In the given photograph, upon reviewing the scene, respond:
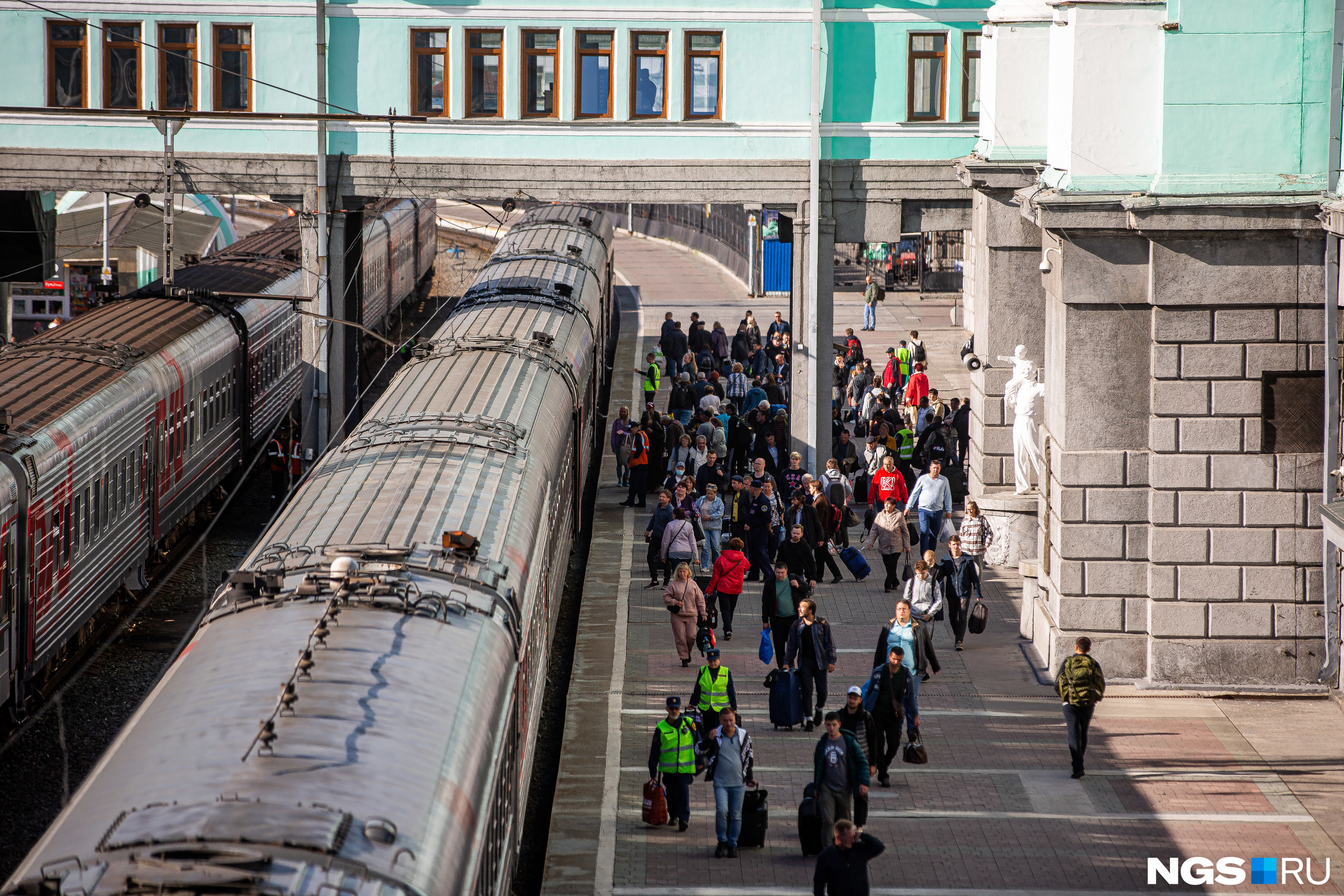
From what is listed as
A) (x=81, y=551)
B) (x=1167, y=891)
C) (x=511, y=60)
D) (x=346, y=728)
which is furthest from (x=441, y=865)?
(x=511, y=60)

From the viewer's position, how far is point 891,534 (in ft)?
75.9

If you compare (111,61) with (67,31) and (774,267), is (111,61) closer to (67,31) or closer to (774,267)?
(67,31)

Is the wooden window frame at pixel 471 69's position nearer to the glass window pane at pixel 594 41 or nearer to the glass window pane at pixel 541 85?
the glass window pane at pixel 541 85

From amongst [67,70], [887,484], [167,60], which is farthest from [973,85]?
[67,70]

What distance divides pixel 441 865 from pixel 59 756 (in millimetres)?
10441

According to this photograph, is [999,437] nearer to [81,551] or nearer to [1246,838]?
[1246,838]

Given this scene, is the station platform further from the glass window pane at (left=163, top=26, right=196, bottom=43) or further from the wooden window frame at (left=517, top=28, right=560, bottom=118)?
the glass window pane at (left=163, top=26, right=196, bottom=43)

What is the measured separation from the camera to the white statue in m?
23.3

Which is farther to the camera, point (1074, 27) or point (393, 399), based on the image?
point (1074, 27)

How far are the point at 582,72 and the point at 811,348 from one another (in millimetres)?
6316

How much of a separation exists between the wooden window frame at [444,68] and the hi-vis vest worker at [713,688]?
52.6 ft

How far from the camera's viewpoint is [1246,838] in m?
15.0

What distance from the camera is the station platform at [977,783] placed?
46.4 feet

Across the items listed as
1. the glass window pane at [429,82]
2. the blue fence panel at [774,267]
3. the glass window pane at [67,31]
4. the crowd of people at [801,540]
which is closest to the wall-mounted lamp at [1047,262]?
the crowd of people at [801,540]
